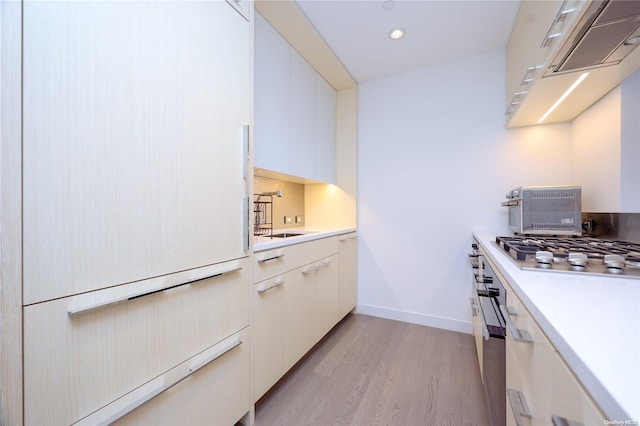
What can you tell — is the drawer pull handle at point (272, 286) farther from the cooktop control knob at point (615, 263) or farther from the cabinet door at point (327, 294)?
the cooktop control knob at point (615, 263)

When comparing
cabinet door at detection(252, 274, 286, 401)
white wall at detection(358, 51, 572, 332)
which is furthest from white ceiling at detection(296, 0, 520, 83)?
cabinet door at detection(252, 274, 286, 401)

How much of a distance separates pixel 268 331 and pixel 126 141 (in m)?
1.12

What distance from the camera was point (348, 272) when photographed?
8.39 ft

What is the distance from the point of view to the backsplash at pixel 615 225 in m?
1.42

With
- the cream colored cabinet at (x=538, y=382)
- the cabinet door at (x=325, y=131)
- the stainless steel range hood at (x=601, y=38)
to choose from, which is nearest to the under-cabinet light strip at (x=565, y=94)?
the stainless steel range hood at (x=601, y=38)

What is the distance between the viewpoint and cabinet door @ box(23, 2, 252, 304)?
0.63m

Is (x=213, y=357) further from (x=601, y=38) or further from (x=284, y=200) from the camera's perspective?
(x=601, y=38)

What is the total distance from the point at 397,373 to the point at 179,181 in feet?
5.84

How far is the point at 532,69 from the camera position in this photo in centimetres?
142

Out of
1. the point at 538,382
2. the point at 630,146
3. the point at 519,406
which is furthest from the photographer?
the point at 630,146

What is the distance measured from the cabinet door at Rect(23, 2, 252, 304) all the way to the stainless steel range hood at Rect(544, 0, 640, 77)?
55.5 inches

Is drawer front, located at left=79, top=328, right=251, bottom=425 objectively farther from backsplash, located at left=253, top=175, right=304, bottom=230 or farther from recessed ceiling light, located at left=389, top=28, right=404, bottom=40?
recessed ceiling light, located at left=389, top=28, right=404, bottom=40

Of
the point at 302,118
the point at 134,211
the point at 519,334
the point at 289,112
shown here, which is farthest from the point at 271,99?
the point at 519,334

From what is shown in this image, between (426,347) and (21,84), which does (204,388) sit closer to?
(21,84)
